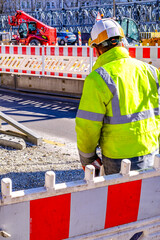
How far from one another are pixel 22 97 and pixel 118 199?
1011cm

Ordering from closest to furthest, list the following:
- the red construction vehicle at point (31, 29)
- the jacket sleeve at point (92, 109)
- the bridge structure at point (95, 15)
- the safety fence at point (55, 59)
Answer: the jacket sleeve at point (92, 109) < the safety fence at point (55, 59) < the red construction vehicle at point (31, 29) < the bridge structure at point (95, 15)

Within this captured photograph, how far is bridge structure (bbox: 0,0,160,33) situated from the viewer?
4919cm

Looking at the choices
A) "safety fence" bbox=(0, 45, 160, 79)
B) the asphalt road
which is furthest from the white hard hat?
"safety fence" bbox=(0, 45, 160, 79)

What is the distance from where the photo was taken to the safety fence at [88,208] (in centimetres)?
214

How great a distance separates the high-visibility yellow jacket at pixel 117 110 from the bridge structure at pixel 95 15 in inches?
1808

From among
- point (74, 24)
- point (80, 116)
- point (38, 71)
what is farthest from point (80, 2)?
point (80, 116)

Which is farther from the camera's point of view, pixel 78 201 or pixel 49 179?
pixel 78 201

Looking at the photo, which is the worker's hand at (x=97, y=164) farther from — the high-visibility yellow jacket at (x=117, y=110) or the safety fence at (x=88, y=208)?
the safety fence at (x=88, y=208)

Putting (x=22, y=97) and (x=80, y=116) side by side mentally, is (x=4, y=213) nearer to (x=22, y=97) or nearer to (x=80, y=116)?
(x=80, y=116)

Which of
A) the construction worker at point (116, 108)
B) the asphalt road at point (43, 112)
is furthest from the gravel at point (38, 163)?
the construction worker at point (116, 108)

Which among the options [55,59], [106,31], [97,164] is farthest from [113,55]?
[55,59]

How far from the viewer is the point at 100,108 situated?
8.51 ft

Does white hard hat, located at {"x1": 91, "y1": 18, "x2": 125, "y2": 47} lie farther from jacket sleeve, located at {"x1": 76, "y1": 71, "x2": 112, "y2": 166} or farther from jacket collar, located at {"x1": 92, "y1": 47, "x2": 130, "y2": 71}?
jacket sleeve, located at {"x1": 76, "y1": 71, "x2": 112, "y2": 166}

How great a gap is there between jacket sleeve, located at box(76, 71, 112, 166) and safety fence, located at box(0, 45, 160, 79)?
796cm
